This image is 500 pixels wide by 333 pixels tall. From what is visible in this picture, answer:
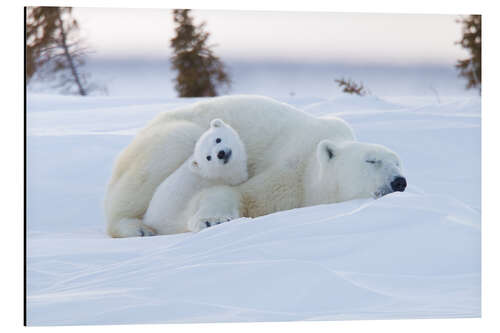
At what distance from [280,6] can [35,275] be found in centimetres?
201

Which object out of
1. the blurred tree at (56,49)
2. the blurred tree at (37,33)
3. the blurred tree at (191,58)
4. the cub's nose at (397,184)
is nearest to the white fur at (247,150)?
the blurred tree at (191,58)

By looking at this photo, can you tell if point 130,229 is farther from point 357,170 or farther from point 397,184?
point 397,184

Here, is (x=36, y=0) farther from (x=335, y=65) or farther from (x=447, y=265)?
Answer: (x=447, y=265)

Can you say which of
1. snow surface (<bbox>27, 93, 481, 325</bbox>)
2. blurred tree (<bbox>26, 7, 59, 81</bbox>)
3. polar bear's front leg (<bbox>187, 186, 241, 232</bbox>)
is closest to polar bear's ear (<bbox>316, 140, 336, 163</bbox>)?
snow surface (<bbox>27, 93, 481, 325</bbox>)

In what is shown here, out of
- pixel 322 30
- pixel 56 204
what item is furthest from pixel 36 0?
pixel 322 30

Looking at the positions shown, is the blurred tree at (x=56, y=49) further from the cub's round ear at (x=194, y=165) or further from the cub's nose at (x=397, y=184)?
the cub's nose at (x=397, y=184)

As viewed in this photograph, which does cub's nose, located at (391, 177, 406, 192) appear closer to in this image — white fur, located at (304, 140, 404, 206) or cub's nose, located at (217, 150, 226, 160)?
white fur, located at (304, 140, 404, 206)

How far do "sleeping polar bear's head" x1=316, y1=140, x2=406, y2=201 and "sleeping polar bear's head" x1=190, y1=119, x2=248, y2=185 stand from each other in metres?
0.48

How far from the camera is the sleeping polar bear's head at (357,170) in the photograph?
4.30 meters

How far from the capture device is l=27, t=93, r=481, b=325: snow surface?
11.8ft

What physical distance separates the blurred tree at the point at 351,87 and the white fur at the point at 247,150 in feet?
1.02

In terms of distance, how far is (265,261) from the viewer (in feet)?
12.2

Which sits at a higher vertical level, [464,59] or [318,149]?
[464,59]
